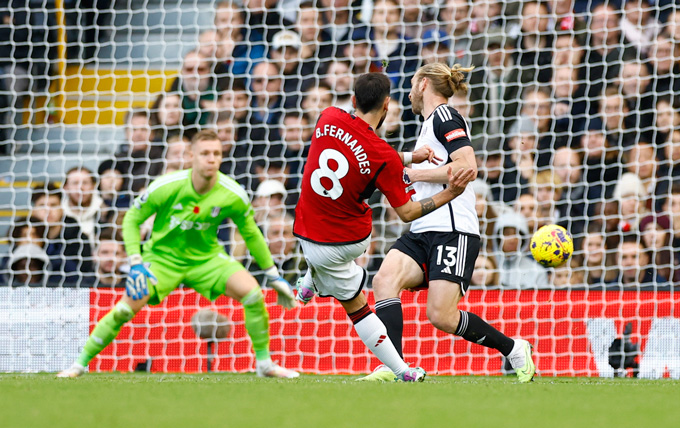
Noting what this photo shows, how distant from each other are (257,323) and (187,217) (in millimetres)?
817

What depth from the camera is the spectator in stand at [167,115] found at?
28.0 ft

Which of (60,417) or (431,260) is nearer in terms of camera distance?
(60,417)

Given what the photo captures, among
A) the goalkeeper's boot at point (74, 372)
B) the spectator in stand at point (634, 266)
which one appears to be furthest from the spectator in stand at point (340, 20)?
the goalkeeper's boot at point (74, 372)

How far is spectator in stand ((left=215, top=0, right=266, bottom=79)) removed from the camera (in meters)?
8.63

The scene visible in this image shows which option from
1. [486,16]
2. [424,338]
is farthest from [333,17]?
[424,338]

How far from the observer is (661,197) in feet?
24.6

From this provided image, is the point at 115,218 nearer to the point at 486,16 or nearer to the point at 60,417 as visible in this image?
the point at 486,16

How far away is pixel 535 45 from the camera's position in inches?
323

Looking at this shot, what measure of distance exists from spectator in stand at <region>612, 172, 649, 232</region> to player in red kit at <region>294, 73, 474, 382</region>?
118 inches

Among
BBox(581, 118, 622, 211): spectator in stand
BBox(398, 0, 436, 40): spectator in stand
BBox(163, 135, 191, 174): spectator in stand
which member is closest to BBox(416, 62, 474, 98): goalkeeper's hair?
BBox(581, 118, 622, 211): spectator in stand

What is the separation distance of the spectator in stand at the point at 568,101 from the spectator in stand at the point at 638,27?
555mm

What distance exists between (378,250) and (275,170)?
1169 millimetres

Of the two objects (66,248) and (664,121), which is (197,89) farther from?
(664,121)

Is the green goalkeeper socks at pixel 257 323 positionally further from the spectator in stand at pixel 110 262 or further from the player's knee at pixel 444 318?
the spectator in stand at pixel 110 262
